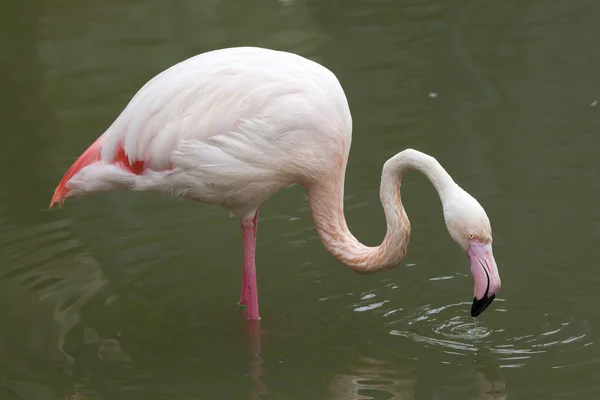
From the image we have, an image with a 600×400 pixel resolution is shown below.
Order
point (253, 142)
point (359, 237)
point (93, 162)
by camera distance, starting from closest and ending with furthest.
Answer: point (253, 142), point (93, 162), point (359, 237)

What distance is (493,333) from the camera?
527cm

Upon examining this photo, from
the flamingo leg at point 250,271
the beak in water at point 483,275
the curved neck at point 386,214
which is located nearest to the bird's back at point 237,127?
the curved neck at point 386,214

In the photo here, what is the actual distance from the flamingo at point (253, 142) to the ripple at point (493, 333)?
35 cm

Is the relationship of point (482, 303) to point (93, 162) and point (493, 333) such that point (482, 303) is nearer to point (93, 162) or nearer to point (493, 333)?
point (493, 333)

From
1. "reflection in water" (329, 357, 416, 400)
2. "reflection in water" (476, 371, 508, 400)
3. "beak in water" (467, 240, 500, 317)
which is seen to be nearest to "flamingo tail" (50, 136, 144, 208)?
"reflection in water" (329, 357, 416, 400)

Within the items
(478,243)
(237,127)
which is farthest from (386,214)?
(237,127)

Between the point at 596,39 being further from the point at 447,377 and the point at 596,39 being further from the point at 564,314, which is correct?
the point at 447,377

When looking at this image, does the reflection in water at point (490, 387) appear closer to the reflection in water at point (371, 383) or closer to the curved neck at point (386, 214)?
the reflection in water at point (371, 383)

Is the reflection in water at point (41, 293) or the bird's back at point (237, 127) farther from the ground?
the bird's back at point (237, 127)

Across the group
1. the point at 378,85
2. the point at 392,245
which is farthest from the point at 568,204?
the point at 378,85

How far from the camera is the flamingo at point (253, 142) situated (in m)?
5.21

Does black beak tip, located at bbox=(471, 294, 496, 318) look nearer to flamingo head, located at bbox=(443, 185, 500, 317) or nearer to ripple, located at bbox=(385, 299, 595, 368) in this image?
flamingo head, located at bbox=(443, 185, 500, 317)

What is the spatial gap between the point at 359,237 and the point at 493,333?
1.40m

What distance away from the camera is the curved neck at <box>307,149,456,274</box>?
5121 mm
